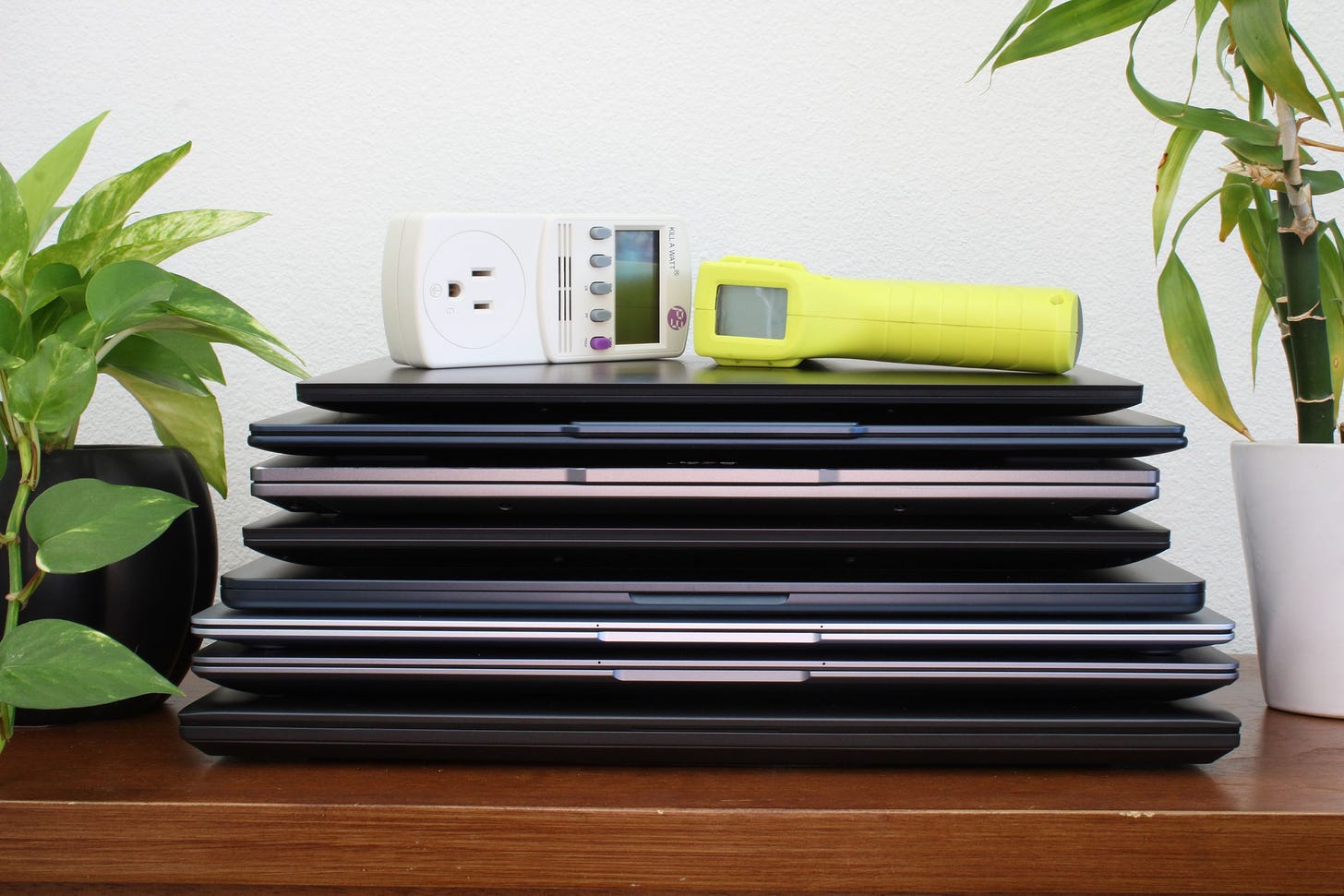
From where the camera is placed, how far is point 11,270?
0.50m

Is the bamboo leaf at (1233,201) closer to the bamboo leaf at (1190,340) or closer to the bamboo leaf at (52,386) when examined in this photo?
the bamboo leaf at (1190,340)

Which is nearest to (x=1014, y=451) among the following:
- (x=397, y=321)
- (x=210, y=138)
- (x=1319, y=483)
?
(x=1319, y=483)

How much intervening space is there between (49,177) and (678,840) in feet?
1.51

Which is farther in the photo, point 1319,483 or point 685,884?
point 1319,483

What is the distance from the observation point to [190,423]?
24.3 inches

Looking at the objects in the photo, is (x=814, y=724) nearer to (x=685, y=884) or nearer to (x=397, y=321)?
(x=685, y=884)

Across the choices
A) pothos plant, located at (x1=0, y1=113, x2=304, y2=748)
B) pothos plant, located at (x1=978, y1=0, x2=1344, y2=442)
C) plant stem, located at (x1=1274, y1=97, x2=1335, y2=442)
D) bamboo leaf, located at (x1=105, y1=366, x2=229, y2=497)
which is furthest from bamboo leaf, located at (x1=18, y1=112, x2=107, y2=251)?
plant stem, located at (x1=1274, y1=97, x2=1335, y2=442)

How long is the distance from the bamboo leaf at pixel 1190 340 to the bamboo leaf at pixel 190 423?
0.53 metres

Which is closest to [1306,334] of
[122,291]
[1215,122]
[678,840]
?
[1215,122]

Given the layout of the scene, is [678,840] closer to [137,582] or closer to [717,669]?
[717,669]

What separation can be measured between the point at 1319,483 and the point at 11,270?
2.12ft

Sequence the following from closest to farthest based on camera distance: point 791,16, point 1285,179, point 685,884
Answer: point 685,884 → point 1285,179 → point 791,16

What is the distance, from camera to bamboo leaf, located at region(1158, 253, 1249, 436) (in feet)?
1.83

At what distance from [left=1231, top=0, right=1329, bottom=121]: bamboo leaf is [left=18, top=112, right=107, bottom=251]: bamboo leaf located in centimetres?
56
